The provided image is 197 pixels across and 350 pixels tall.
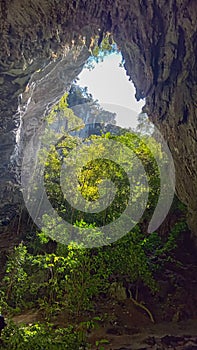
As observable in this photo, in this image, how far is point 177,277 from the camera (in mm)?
6016

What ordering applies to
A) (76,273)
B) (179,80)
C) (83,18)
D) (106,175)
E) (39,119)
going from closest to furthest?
1. (76,273)
2. (179,80)
3. (83,18)
4. (106,175)
5. (39,119)

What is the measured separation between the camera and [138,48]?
17.4 ft

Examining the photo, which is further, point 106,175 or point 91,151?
point 91,151

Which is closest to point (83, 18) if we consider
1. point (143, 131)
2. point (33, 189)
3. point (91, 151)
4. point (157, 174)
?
point (91, 151)

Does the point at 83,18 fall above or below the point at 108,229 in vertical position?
above

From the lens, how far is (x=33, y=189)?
8.96 m

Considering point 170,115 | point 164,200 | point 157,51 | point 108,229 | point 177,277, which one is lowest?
point 177,277

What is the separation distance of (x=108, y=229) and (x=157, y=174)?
226 cm

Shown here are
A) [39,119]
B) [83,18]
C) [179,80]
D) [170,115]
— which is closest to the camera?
[179,80]

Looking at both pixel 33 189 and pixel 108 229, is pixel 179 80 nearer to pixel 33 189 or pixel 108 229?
pixel 108 229

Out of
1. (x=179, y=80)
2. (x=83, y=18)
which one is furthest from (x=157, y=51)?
(x=83, y=18)

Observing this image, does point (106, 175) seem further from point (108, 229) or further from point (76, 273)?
point (76, 273)

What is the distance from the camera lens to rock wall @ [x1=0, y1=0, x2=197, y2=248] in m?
4.30

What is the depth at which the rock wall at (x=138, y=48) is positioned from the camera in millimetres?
4297
